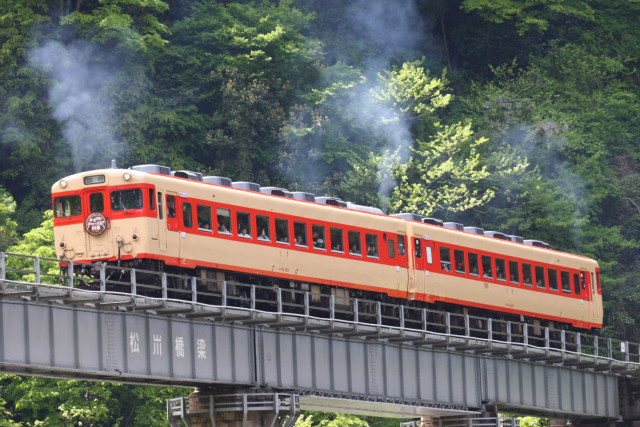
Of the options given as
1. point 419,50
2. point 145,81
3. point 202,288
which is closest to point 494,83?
point 419,50

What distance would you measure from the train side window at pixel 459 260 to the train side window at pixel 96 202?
16.0 m

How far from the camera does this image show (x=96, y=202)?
147 feet

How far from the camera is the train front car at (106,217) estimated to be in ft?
142

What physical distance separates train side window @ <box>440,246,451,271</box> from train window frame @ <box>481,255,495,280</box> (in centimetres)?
202

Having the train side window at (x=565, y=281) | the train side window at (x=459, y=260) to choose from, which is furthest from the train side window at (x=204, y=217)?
the train side window at (x=565, y=281)

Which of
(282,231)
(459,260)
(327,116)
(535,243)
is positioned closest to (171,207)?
(282,231)

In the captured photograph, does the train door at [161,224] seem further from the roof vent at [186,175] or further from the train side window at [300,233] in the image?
the train side window at [300,233]

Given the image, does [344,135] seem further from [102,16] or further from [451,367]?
[451,367]

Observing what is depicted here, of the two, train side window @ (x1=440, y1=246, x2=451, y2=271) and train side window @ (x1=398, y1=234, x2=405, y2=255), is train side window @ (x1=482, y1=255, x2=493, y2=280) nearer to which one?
train side window @ (x1=440, y1=246, x2=451, y2=271)

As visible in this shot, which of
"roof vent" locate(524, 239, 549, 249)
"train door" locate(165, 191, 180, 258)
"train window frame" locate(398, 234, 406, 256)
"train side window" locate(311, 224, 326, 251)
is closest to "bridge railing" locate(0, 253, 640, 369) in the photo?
"train door" locate(165, 191, 180, 258)

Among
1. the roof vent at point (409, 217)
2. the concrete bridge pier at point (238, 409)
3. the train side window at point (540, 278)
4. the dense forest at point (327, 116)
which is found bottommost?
the concrete bridge pier at point (238, 409)

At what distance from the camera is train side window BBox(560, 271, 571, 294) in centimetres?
6084

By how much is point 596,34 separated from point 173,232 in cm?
6238

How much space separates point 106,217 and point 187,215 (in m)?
2.37
